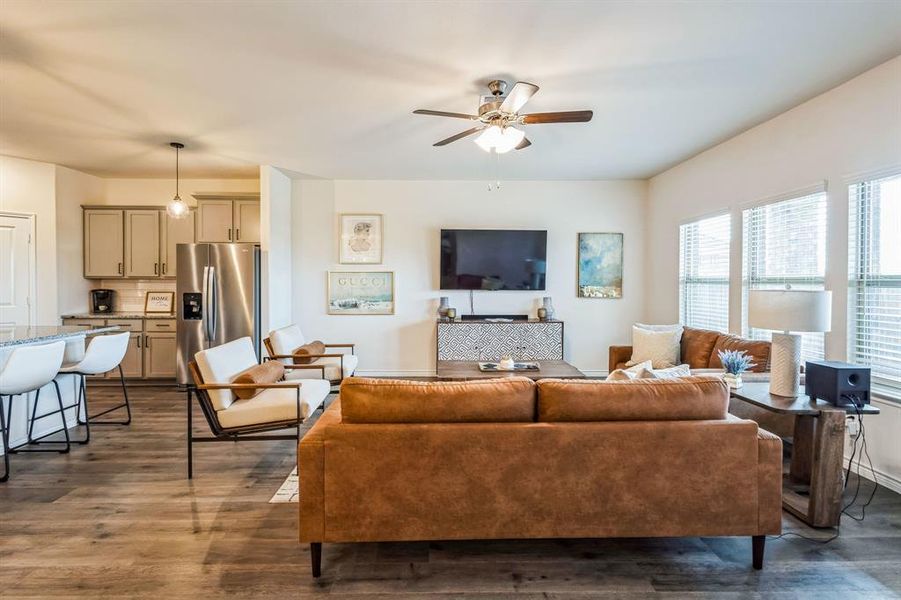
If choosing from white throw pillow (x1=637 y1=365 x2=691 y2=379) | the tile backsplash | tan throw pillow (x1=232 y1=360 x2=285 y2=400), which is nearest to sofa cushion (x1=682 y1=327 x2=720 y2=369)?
white throw pillow (x1=637 y1=365 x2=691 y2=379)

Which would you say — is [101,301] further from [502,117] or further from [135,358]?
[502,117]

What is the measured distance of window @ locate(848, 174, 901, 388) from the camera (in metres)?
2.77

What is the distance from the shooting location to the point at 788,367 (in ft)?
8.28

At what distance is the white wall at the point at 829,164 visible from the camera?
109 inches

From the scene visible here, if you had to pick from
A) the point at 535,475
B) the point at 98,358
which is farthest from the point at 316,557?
the point at 98,358

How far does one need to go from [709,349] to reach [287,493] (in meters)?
3.74

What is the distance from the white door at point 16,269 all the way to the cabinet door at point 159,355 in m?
1.30

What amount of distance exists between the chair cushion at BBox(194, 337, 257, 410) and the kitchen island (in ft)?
4.13

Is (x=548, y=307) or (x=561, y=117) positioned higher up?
(x=561, y=117)

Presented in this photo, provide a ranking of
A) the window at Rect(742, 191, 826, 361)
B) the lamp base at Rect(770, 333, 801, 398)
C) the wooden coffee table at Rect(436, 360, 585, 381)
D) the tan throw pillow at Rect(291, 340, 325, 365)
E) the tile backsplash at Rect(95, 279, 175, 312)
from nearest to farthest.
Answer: the lamp base at Rect(770, 333, 801, 398)
the window at Rect(742, 191, 826, 361)
the wooden coffee table at Rect(436, 360, 585, 381)
the tan throw pillow at Rect(291, 340, 325, 365)
the tile backsplash at Rect(95, 279, 175, 312)

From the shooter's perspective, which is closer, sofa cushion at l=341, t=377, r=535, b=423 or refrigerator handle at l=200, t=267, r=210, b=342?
sofa cushion at l=341, t=377, r=535, b=423

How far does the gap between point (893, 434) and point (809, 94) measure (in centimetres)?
246

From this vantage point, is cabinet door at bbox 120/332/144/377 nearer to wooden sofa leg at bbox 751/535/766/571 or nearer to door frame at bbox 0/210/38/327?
door frame at bbox 0/210/38/327

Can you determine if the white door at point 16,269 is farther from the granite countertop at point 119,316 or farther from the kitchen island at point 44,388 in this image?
the kitchen island at point 44,388
